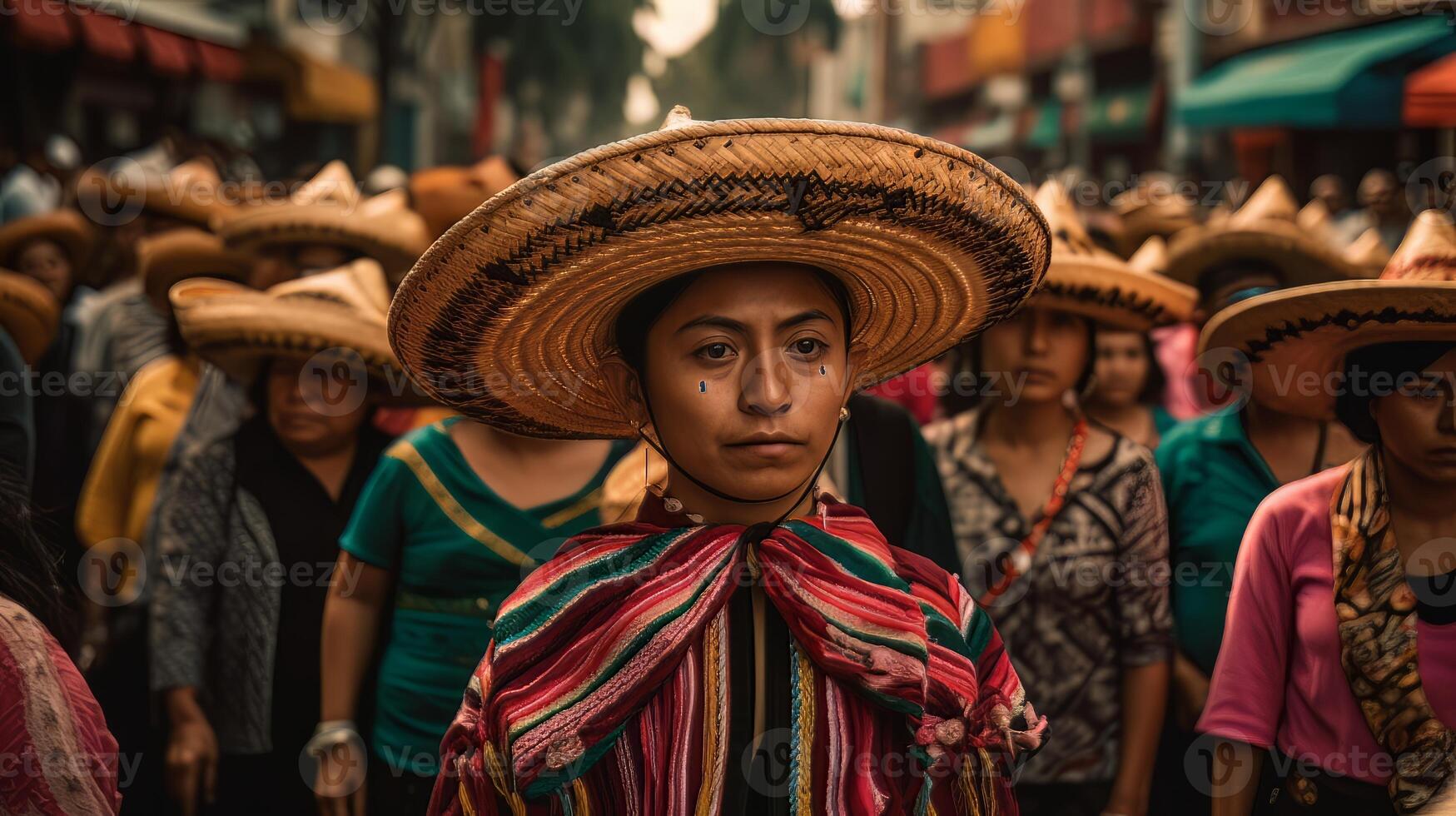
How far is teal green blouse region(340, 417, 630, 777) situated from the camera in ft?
13.1

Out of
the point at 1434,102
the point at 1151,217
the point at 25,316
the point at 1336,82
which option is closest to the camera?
the point at 25,316

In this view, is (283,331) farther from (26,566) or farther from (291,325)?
(26,566)

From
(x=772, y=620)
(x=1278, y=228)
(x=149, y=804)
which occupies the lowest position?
(x=149, y=804)

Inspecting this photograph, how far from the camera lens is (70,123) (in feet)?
76.9

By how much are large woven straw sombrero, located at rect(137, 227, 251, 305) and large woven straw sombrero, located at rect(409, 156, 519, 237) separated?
99 cm

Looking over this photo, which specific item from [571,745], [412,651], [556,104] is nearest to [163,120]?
[556,104]

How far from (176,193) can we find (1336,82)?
14693 mm

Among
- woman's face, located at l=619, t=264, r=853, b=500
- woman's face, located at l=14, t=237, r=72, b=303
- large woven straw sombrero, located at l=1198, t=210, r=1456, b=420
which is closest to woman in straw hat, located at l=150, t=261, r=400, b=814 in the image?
woman's face, located at l=619, t=264, r=853, b=500

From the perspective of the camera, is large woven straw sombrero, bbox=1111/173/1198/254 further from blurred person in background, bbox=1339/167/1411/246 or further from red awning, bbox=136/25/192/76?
red awning, bbox=136/25/192/76

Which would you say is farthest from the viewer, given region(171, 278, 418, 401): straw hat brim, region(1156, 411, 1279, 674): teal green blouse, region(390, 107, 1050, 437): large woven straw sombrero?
region(171, 278, 418, 401): straw hat brim

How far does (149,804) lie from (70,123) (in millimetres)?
20717

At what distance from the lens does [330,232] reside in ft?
21.5

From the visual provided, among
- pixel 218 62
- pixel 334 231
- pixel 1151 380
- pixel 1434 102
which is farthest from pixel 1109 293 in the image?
pixel 218 62

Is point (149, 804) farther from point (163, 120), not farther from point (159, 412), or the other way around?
point (163, 120)
